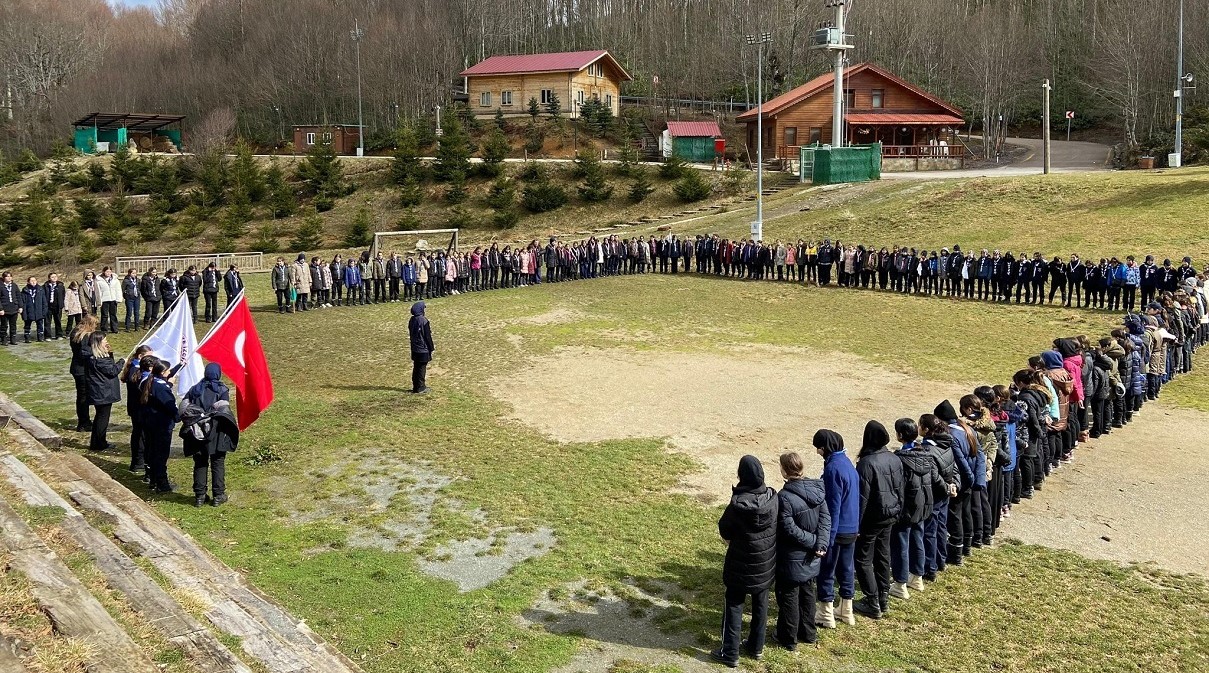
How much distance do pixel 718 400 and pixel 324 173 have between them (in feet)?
141

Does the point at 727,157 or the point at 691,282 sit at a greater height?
the point at 727,157

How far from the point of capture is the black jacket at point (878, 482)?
7.83 meters

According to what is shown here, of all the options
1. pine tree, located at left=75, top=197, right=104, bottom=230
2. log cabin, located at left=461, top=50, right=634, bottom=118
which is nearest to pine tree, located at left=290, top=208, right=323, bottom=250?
pine tree, located at left=75, top=197, right=104, bottom=230

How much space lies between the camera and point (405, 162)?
Answer: 53.4 m

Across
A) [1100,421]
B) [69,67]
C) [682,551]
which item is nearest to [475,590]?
[682,551]

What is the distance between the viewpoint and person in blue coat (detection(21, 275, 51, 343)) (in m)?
21.3

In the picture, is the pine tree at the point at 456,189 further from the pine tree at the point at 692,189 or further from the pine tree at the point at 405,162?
→ the pine tree at the point at 692,189

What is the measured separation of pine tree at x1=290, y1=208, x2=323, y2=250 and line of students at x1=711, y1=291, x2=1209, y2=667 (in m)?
40.4

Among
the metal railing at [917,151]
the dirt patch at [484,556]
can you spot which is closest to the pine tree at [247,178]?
the metal railing at [917,151]

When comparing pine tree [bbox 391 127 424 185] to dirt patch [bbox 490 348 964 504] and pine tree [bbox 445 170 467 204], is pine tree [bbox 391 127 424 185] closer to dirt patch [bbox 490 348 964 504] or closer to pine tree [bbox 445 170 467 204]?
pine tree [bbox 445 170 467 204]

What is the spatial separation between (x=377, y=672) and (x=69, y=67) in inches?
3841

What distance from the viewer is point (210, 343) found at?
12516 millimetres

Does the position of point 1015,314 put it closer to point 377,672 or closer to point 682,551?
point 682,551

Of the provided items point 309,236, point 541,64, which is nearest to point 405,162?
point 309,236
